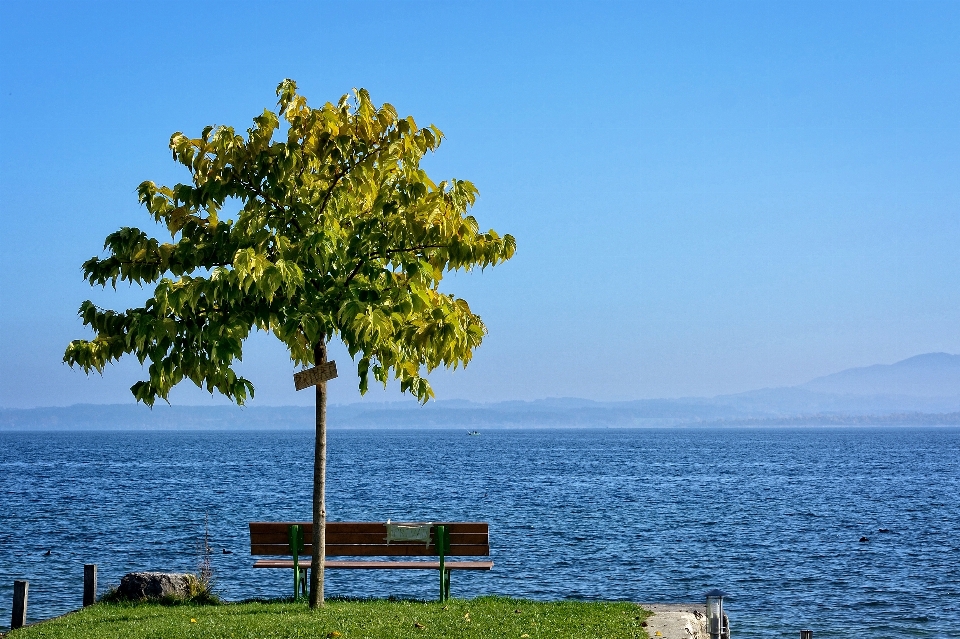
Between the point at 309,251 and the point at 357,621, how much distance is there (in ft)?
16.0

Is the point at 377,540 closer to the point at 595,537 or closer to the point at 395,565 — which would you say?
the point at 395,565

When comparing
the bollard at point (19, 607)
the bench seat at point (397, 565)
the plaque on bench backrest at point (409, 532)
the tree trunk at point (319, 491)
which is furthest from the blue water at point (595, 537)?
the tree trunk at point (319, 491)

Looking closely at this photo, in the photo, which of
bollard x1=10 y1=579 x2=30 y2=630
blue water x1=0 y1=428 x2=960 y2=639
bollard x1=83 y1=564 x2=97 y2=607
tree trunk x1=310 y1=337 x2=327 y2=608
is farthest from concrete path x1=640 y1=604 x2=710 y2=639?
bollard x1=10 y1=579 x2=30 y2=630

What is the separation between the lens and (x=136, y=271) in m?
13.3

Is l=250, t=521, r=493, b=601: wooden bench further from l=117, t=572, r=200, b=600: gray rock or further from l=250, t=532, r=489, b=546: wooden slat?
l=117, t=572, r=200, b=600: gray rock

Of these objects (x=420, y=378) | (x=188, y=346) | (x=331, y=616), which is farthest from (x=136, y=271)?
(x=331, y=616)

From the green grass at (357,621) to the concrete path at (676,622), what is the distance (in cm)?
22

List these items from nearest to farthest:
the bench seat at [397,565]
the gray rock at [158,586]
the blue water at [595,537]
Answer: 1. the gray rock at [158,586]
2. the bench seat at [397,565]
3. the blue water at [595,537]

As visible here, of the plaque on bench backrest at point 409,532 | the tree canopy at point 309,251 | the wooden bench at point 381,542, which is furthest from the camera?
the wooden bench at point 381,542

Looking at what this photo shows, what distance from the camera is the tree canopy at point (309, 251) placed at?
12211 millimetres

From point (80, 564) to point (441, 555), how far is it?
18.1 meters

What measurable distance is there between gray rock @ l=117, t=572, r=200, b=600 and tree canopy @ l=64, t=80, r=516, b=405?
434 cm

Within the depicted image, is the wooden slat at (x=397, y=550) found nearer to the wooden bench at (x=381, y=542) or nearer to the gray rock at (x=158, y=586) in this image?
the wooden bench at (x=381, y=542)

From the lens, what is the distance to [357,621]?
43.0 ft
